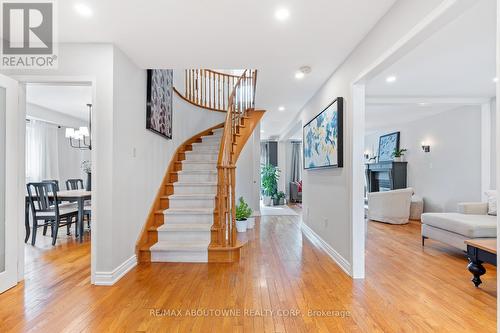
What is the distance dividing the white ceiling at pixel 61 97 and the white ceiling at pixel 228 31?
265cm

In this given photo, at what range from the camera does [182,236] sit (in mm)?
3531

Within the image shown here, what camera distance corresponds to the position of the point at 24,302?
2287 millimetres

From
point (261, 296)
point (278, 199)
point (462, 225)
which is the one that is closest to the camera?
point (261, 296)

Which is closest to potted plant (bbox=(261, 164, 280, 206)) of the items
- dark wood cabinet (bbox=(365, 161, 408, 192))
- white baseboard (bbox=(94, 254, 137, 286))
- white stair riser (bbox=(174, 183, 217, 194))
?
dark wood cabinet (bbox=(365, 161, 408, 192))

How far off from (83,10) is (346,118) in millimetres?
2699

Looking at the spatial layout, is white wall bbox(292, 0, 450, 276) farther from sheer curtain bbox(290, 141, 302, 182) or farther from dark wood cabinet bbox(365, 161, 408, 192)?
sheer curtain bbox(290, 141, 302, 182)

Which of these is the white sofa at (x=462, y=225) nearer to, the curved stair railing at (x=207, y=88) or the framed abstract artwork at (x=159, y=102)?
the framed abstract artwork at (x=159, y=102)

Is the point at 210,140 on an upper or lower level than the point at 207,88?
lower

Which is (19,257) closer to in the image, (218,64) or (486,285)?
(218,64)

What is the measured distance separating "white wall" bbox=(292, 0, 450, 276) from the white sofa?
5.08 ft

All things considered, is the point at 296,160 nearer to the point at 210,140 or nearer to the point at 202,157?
the point at 210,140

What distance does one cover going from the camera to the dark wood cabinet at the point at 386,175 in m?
7.29

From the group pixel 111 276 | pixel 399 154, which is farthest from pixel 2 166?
pixel 399 154

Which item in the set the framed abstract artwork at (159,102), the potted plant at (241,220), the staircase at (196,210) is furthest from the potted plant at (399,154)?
the framed abstract artwork at (159,102)
